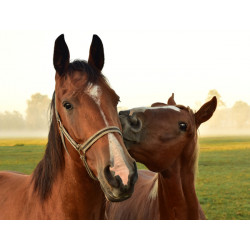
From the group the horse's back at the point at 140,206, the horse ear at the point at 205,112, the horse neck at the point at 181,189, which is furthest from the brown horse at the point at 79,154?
the horse ear at the point at 205,112

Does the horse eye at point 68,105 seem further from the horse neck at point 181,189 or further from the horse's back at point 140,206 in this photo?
the horse's back at point 140,206

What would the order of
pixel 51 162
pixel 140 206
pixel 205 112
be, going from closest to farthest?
pixel 51 162 → pixel 205 112 → pixel 140 206

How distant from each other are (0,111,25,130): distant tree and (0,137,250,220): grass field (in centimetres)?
16

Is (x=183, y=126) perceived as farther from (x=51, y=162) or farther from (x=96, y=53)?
(x=51, y=162)

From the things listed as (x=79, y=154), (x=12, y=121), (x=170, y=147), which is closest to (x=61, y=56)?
(x=79, y=154)

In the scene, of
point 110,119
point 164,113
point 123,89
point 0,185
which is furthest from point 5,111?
point 110,119

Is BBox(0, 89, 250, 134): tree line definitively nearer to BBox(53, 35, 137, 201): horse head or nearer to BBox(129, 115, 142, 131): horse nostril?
BBox(129, 115, 142, 131): horse nostril

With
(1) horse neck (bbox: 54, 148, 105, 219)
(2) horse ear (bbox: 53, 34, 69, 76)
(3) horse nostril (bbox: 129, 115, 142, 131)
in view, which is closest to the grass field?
(3) horse nostril (bbox: 129, 115, 142, 131)

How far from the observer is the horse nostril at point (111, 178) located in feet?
4.92

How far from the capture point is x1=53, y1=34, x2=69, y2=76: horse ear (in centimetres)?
178

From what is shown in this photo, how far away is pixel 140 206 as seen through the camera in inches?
120

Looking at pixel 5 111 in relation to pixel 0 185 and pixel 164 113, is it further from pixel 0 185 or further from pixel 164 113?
pixel 164 113

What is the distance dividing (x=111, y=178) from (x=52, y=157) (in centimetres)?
57

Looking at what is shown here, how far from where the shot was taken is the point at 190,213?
8.35ft
